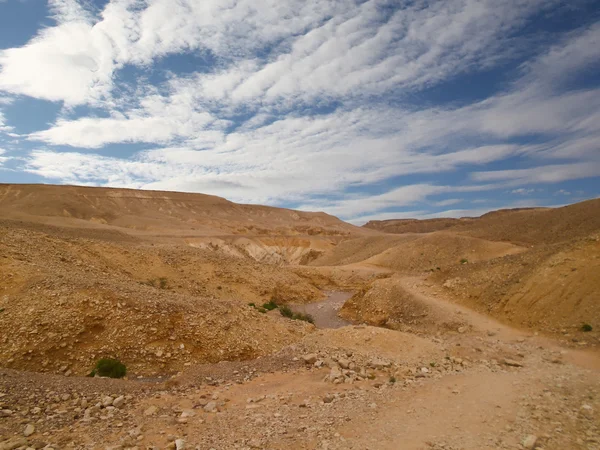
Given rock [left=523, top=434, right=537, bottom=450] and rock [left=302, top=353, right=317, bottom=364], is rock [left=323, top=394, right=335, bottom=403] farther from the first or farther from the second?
rock [left=523, top=434, right=537, bottom=450]

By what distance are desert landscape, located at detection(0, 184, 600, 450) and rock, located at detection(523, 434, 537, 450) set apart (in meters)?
0.03

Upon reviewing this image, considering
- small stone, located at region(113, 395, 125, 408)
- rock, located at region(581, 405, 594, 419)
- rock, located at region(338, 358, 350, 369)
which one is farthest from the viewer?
rock, located at region(338, 358, 350, 369)

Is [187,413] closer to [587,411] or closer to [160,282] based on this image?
[587,411]

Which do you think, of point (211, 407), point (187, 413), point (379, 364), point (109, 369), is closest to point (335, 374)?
point (379, 364)

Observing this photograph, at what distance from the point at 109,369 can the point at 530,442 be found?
32.9 feet

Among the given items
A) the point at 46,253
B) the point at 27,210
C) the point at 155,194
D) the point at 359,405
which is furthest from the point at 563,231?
the point at 155,194

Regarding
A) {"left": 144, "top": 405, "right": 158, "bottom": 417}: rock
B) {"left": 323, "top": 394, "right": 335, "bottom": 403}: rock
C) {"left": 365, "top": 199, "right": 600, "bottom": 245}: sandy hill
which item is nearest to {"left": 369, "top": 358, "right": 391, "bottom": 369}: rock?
{"left": 323, "top": 394, "right": 335, "bottom": 403}: rock

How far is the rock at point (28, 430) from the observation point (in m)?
6.13

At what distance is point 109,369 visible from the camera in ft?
36.0

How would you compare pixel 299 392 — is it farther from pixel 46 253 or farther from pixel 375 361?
pixel 46 253

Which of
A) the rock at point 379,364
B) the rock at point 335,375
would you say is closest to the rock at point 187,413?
the rock at point 335,375

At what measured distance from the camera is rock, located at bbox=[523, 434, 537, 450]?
599cm

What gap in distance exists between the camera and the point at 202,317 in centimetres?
1351

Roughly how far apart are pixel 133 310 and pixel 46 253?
8629 mm
